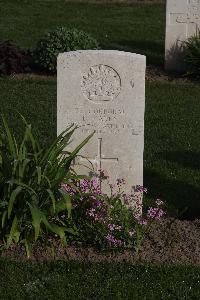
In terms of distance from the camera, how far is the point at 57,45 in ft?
39.1

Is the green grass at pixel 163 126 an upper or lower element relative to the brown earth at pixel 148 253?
upper

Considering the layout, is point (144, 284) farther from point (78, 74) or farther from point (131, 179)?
point (78, 74)

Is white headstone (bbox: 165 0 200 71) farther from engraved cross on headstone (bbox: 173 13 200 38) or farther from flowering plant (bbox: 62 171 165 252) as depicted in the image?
flowering plant (bbox: 62 171 165 252)

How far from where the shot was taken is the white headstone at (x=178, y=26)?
12055mm

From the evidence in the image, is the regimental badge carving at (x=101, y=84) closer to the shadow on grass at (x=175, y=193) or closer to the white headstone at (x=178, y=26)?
the shadow on grass at (x=175, y=193)

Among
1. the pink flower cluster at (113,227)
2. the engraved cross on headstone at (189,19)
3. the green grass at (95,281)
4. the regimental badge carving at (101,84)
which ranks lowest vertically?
the green grass at (95,281)

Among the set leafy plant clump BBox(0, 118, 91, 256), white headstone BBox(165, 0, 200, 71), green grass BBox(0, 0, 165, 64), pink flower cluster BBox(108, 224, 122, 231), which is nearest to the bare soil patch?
white headstone BBox(165, 0, 200, 71)

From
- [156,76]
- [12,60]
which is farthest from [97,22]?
[12,60]

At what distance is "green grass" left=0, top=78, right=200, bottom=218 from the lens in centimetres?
749

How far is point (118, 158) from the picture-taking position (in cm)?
630

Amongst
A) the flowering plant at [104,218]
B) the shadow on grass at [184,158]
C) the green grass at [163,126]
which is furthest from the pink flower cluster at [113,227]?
the shadow on grass at [184,158]

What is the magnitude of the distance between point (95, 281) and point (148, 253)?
61cm

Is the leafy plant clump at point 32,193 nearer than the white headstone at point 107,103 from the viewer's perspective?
Yes

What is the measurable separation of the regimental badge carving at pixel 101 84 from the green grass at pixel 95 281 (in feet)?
4.50
